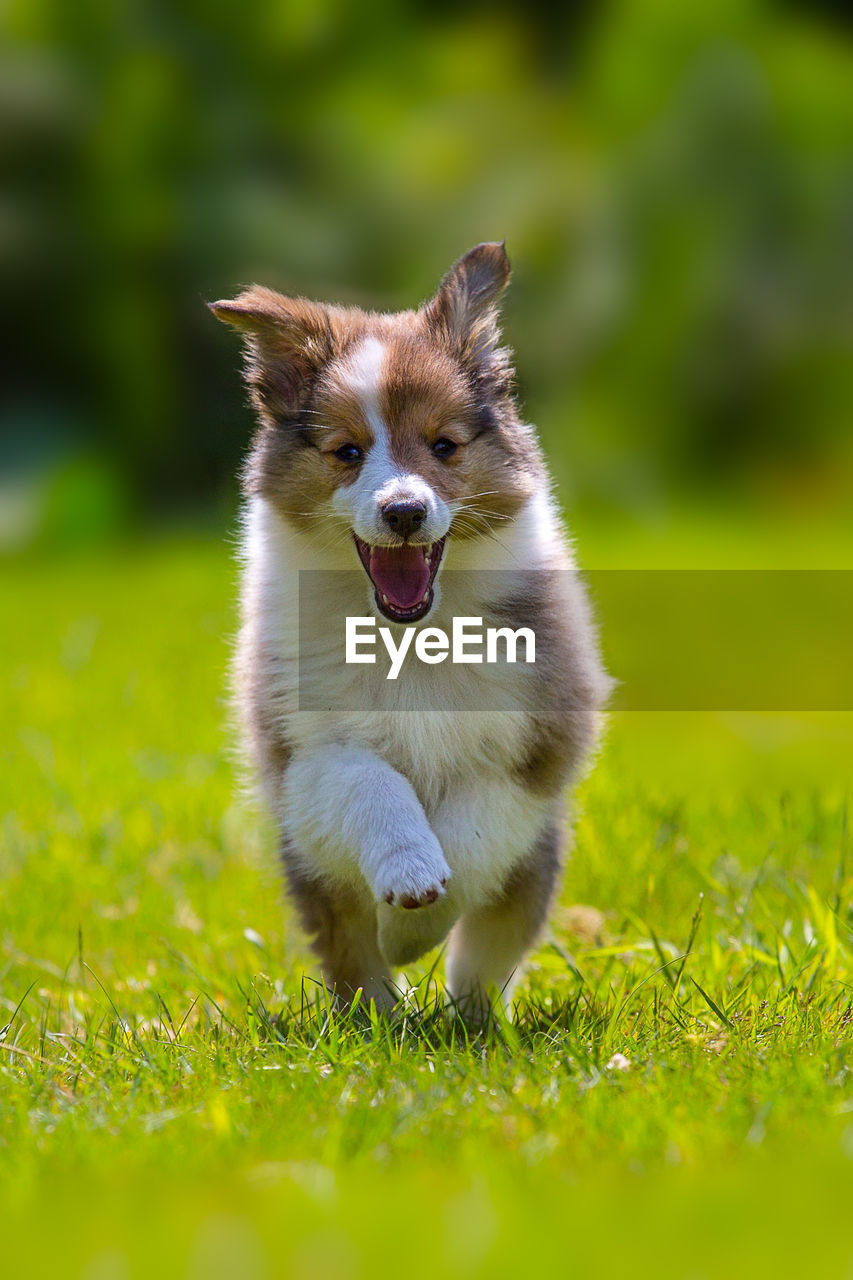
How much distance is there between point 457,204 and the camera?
12.6 metres

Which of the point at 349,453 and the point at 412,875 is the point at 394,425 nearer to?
the point at 349,453

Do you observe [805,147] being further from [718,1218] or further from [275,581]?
[718,1218]

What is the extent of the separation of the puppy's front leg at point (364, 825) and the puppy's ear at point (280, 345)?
70 centimetres

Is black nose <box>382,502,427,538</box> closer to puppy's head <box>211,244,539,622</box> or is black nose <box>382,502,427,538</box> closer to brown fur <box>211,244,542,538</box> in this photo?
puppy's head <box>211,244,539,622</box>

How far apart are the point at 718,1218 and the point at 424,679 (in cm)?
133

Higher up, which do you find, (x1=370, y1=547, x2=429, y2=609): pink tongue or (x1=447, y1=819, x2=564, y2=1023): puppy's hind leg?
(x1=370, y1=547, x2=429, y2=609): pink tongue

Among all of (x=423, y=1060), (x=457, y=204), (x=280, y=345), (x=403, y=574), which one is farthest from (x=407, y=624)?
(x=457, y=204)

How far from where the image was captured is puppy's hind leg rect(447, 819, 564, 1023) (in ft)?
10.3

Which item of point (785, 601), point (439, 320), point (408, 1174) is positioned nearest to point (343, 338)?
point (439, 320)

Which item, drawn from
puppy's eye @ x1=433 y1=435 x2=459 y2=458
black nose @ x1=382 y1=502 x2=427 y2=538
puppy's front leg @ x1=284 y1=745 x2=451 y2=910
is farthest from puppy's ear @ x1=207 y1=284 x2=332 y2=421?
puppy's front leg @ x1=284 y1=745 x2=451 y2=910

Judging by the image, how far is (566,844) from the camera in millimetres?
3383

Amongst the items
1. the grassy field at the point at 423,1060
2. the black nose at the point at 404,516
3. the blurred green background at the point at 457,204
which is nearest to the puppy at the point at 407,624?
the black nose at the point at 404,516

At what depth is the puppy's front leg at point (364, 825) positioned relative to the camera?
273cm

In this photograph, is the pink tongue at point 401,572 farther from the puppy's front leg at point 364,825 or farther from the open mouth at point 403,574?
the puppy's front leg at point 364,825
